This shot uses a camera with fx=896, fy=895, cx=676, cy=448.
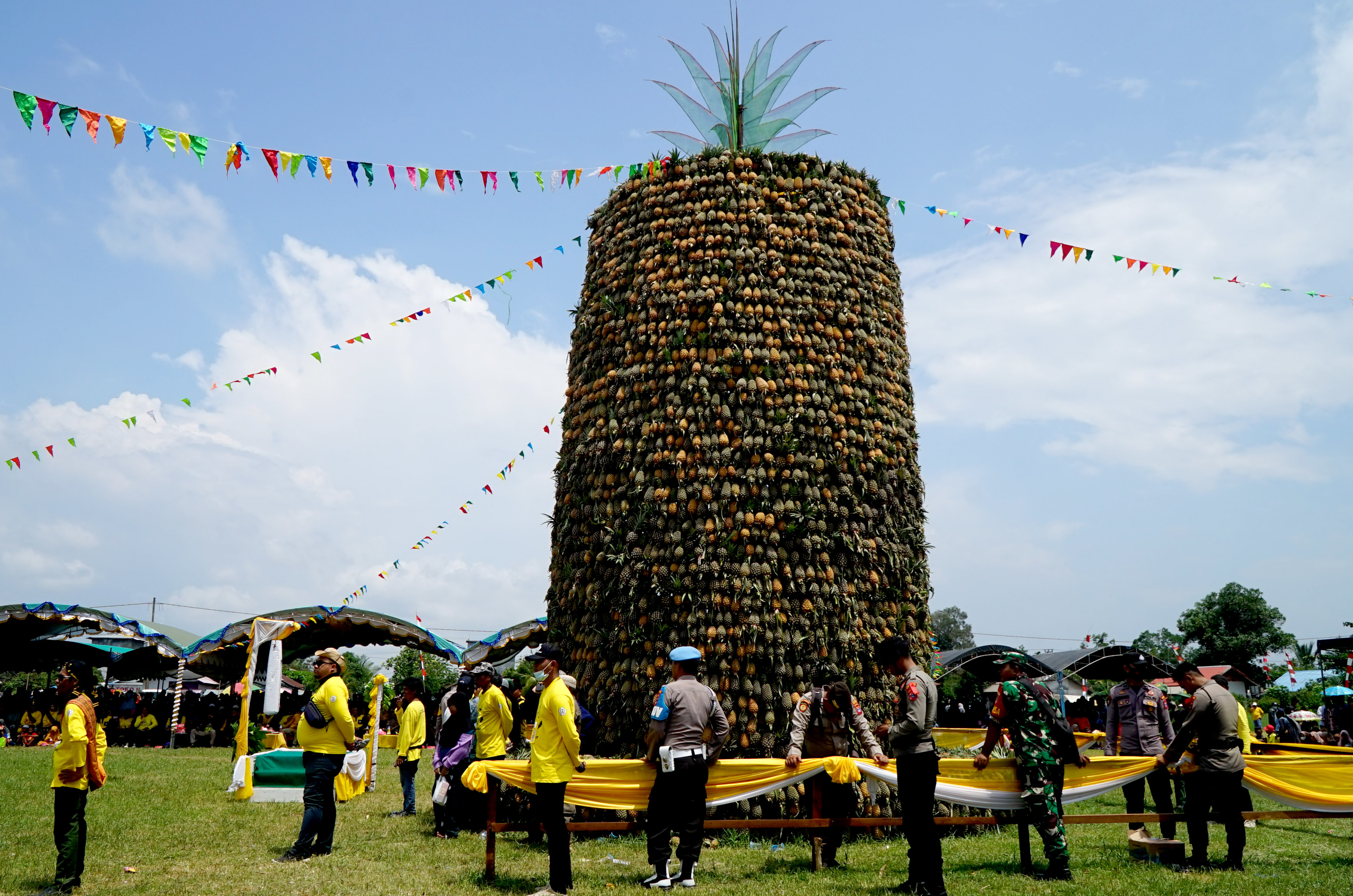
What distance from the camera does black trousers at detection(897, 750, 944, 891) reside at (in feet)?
19.6

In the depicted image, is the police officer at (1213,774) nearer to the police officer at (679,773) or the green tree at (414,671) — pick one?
the police officer at (679,773)

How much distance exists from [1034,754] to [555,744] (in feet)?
11.7

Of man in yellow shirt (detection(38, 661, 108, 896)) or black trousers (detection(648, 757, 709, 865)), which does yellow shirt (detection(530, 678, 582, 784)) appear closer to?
black trousers (detection(648, 757, 709, 865))

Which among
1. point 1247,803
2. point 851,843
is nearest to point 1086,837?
point 1247,803

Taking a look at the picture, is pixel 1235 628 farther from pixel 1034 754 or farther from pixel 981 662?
pixel 1034 754

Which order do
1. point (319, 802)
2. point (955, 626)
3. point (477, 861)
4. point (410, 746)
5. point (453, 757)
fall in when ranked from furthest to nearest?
point (955, 626)
point (410, 746)
point (453, 757)
point (319, 802)
point (477, 861)

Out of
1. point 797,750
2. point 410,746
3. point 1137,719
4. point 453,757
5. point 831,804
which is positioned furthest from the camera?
point 410,746

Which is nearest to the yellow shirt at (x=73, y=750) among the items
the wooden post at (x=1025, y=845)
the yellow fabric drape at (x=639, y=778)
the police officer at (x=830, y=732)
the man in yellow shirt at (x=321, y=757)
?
the man in yellow shirt at (x=321, y=757)

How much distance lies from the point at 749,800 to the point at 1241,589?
178 ft

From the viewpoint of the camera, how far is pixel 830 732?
7719 mm

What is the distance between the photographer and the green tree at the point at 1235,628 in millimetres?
49719

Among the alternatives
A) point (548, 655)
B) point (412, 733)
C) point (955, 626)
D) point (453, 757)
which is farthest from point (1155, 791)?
point (955, 626)

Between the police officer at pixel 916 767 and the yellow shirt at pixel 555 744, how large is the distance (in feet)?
7.36

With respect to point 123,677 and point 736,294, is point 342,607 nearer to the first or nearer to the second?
point 123,677
